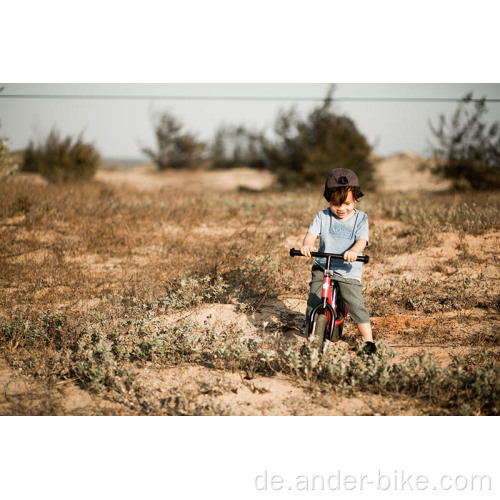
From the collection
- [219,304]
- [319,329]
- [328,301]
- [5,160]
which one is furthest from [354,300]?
[5,160]

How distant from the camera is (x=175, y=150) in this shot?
1082 inches

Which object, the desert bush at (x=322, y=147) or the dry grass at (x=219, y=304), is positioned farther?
the desert bush at (x=322, y=147)

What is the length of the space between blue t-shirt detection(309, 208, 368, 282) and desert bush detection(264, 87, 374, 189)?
487 inches

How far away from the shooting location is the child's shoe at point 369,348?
387 cm

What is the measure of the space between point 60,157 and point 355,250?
573 inches

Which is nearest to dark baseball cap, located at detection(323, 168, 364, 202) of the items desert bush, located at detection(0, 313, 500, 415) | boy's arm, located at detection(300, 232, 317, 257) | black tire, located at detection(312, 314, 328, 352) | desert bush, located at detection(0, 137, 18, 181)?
boy's arm, located at detection(300, 232, 317, 257)

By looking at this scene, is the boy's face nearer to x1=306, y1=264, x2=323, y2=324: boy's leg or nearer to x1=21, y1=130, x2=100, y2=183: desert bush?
x1=306, y1=264, x2=323, y2=324: boy's leg

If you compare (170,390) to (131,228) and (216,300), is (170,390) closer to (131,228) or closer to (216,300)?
(216,300)

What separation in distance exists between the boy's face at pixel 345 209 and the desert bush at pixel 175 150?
23.9 m

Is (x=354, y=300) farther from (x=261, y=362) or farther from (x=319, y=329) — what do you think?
(x=261, y=362)

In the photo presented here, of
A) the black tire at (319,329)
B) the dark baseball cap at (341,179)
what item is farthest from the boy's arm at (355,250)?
the black tire at (319,329)

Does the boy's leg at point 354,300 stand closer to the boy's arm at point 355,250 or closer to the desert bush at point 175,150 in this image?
the boy's arm at point 355,250

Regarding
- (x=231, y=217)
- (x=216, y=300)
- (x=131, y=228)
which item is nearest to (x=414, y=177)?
(x=231, y=217)

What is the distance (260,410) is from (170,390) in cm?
79
